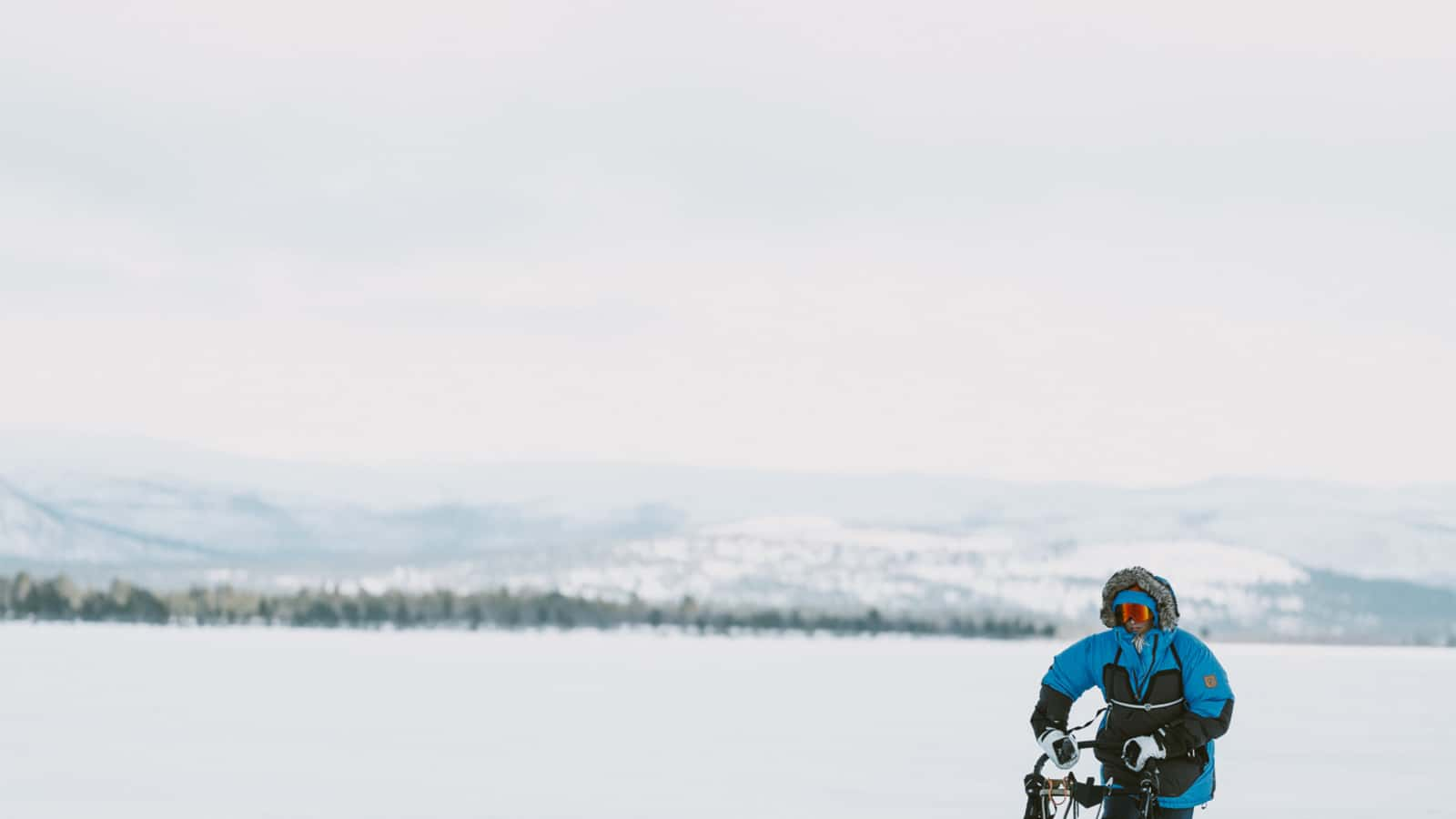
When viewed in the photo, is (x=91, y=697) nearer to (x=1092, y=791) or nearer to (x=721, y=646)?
(x=1092, y=791)

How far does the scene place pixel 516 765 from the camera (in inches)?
691

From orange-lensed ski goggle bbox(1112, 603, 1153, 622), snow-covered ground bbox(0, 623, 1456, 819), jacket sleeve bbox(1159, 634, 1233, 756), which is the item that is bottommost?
snow-covered ground bbox(0, 623, 1456, 819)

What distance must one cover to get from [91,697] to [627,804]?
14.3 m

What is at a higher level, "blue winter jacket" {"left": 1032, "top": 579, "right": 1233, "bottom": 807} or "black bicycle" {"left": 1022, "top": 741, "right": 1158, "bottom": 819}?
"blue winter jacket" {"left": 1032, "top": 579, "right": 1233, "bottom": 807}

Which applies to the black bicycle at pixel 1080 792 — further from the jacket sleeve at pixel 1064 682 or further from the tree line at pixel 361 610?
→ the tree line at pixel 361 610

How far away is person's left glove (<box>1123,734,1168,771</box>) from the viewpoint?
7.76 meters

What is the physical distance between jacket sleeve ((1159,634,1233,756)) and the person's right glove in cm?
39

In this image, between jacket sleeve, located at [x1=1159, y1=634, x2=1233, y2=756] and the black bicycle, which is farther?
the black bicycle

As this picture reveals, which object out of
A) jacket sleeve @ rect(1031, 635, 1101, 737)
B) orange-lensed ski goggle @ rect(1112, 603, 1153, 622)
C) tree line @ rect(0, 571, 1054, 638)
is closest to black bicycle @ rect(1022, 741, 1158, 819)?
jacket sleeve @ rect(1031, 635, 1101, 737)

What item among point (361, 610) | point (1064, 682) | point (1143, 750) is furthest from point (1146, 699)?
point (361, 610)

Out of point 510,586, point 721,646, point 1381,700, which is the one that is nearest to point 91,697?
point 1381,700

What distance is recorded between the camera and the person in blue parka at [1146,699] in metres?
7.71

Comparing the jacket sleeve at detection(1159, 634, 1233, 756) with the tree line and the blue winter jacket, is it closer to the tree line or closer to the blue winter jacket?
the blue winter jacket

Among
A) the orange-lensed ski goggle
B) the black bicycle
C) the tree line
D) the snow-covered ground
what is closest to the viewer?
the orange-lensed ski goggle
